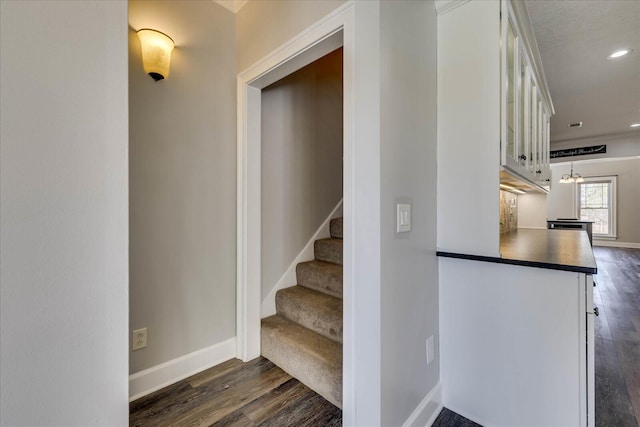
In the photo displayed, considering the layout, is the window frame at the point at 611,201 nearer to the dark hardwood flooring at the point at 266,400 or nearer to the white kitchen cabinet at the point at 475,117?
the dark hardwood flooring at the point at 266,400

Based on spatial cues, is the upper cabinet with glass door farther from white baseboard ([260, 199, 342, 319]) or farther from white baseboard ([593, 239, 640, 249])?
white baseboard ([593, 239, 640, 249])

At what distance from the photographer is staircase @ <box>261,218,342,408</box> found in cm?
168

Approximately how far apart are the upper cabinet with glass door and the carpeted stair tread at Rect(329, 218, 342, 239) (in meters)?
1.42

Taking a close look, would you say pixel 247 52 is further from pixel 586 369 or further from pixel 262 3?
pixel 586 369

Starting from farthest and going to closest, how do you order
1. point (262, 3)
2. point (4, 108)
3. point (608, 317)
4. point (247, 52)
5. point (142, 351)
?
point (608, 317)
point (247, 52)
point (262, 3)
point (142, 351)
point (4, 108)

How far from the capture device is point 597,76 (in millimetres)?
3109

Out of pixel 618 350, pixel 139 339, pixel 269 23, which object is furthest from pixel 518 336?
pixel 269 23

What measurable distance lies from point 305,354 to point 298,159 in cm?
154

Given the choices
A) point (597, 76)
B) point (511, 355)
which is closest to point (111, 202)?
point (511, 355)

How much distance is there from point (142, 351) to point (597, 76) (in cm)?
488

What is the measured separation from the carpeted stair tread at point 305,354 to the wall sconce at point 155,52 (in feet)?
5.86

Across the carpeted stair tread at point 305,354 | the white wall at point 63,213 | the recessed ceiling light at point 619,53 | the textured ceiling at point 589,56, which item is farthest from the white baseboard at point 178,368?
the recessed ceiling light at point 619,53

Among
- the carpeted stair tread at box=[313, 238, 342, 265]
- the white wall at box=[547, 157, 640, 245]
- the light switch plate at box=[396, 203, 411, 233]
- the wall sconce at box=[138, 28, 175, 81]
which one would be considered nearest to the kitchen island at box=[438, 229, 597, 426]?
the light switch plate at box=[396, 203, 411, 233]

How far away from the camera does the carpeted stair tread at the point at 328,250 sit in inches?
94.8
